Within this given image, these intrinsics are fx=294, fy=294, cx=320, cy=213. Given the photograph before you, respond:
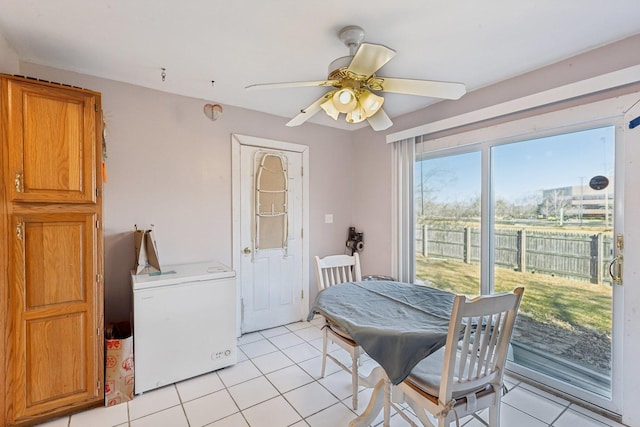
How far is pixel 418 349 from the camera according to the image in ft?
4.64

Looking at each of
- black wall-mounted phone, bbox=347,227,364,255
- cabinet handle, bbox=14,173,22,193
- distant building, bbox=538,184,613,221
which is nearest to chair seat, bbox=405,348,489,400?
distant building, bbox=538,184,613,221

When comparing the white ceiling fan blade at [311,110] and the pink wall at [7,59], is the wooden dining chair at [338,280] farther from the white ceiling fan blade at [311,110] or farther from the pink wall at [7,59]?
the pink wall at [7,59]

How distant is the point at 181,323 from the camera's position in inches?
90.0

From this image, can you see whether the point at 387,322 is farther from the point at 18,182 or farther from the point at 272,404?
the point at 18,182

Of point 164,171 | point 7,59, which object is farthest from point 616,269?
point 7,59

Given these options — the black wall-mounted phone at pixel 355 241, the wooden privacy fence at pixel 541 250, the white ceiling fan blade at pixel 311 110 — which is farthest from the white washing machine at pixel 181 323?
the wooden privacy fence at pixel 541 250

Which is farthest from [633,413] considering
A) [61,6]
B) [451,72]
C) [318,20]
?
[61,6]

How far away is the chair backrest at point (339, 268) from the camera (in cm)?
266

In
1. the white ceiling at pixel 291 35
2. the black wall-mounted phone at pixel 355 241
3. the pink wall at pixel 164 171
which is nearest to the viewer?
the white ceiling at pixel 291 35

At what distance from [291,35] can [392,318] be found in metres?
1.83

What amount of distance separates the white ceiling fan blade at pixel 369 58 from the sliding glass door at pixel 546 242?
1639mm

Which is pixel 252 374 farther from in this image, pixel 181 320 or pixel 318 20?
pixel 318 20

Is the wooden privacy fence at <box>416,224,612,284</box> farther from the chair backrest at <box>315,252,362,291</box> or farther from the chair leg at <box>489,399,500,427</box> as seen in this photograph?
the chair leg at <box>489,399,500,427</box>

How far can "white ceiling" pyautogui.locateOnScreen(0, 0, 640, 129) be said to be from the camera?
5.21 feet
